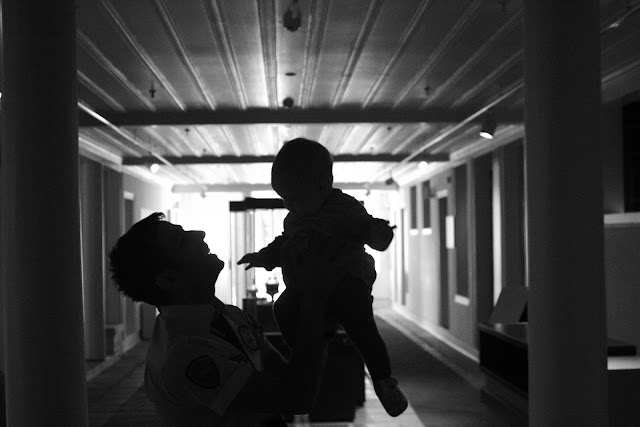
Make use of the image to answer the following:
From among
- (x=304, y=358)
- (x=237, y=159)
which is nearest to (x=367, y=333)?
(x=304, y=358)

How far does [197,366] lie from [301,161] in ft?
1.60

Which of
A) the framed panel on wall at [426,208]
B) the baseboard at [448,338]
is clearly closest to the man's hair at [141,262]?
the baseboard at [448,338]

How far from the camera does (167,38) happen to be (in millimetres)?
5477

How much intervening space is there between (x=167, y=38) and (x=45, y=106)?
187cm

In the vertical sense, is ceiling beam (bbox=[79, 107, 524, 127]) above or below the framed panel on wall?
above

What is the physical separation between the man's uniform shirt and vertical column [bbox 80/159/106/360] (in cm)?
1038

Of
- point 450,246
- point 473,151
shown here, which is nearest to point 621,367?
point 473,151

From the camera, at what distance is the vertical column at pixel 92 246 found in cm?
1168

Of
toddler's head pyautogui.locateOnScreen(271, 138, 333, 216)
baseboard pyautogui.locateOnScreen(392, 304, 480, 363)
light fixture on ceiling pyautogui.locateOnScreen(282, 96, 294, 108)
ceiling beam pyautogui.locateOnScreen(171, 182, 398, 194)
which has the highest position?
light fixture on ceiling pyautogui.locateOnScreen(282, 96, 294, 108)

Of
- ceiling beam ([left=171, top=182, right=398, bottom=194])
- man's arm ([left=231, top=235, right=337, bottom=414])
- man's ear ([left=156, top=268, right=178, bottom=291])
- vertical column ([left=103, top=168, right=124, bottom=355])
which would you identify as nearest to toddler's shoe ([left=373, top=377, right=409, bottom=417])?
man's arm ([left=231, top=235, right=337, bottom=414])

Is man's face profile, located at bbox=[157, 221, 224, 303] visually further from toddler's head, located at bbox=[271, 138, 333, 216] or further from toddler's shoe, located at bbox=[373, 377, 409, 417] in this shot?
toddler's shoe, located at bbox=[373, 377, 409, 417]

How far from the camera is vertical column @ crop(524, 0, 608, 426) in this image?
3504mm

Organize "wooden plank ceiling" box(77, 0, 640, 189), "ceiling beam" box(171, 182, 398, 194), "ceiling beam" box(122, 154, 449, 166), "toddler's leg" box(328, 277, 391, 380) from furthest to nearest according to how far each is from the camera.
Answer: "ceiling beam" box(171, 182, 398, 194), "ceiling beam" box(122, 154, 449, 166), "wooden plank ceiling" box(77, 0, 640, 189), "toddler's leg" box(328, 277, 391, 380)

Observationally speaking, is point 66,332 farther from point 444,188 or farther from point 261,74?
point 444,188
